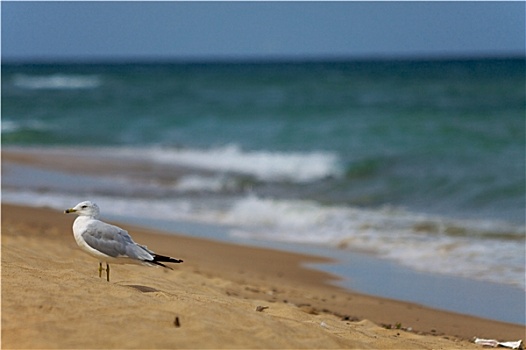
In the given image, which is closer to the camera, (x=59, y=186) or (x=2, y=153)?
(x=59, y=186)

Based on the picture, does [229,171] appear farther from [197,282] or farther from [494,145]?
[197,282]

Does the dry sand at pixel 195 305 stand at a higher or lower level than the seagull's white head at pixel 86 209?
lower

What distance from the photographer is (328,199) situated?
1555 centimetres

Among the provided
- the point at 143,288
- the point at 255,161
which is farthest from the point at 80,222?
the point at 255,161

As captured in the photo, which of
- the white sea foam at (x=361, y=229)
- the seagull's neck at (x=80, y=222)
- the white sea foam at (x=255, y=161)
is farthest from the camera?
the white sea foam at (x=255, y=161)

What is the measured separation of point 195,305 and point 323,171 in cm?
1380

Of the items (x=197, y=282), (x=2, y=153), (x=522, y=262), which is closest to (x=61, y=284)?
(x=197, y=282)

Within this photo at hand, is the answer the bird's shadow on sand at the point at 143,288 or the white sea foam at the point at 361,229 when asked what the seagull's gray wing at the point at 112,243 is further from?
→ the white sea foam at the point at 361,229

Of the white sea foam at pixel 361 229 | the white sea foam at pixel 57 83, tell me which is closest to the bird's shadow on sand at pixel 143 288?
the white sea foam at pixel 361 229

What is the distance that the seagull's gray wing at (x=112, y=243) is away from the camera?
622cm

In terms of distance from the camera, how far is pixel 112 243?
246 inches

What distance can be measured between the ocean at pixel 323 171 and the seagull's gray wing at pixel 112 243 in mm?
4558

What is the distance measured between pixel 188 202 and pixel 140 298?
9.30 m

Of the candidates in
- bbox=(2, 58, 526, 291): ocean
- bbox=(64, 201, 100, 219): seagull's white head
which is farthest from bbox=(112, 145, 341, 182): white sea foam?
bbox=(64, 201, 100, 219): seagull's white head
